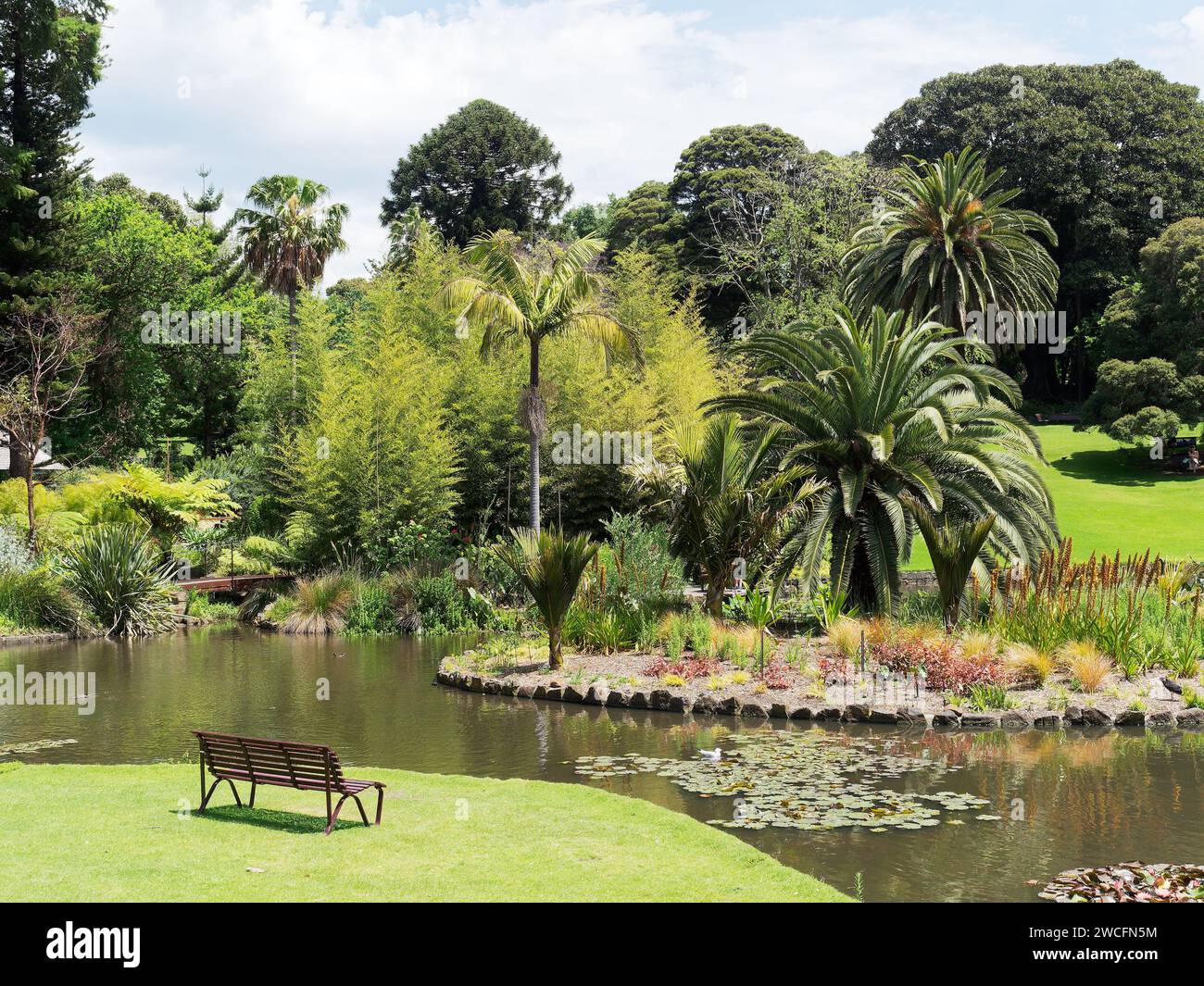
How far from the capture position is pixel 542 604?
1459 centimetres

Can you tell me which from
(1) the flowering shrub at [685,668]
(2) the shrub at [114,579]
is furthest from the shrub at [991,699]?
(2) the shrub at [114,579]

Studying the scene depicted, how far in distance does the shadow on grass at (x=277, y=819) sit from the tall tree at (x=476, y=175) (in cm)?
4477

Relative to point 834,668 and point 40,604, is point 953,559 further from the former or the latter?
point 40,604

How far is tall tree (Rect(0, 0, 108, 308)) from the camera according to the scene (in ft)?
93.9

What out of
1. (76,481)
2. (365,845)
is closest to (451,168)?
(76,481)

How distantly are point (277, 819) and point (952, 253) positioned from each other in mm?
22659

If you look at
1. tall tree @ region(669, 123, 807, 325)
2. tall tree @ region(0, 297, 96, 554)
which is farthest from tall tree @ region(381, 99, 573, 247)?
tall tree @ region(0, 297, 96, 554)

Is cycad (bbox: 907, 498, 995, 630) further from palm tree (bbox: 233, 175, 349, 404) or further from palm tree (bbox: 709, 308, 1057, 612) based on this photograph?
palm tree (bbox: 233, 175, 349, 404)

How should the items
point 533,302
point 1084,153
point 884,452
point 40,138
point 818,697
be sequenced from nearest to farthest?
point 818,697
point 884,452
point 533,302
point 40,138
point 1084,153

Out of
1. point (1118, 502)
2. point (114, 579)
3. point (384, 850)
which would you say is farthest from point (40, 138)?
point (1118, 502)

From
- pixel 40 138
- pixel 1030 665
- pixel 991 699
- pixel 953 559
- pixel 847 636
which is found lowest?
pixel 991 699

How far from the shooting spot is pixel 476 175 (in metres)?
51.2

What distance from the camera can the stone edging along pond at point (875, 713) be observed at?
1150cm

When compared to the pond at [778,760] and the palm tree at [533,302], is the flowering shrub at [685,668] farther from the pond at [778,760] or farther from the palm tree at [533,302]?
the palm tree at [533,302]
